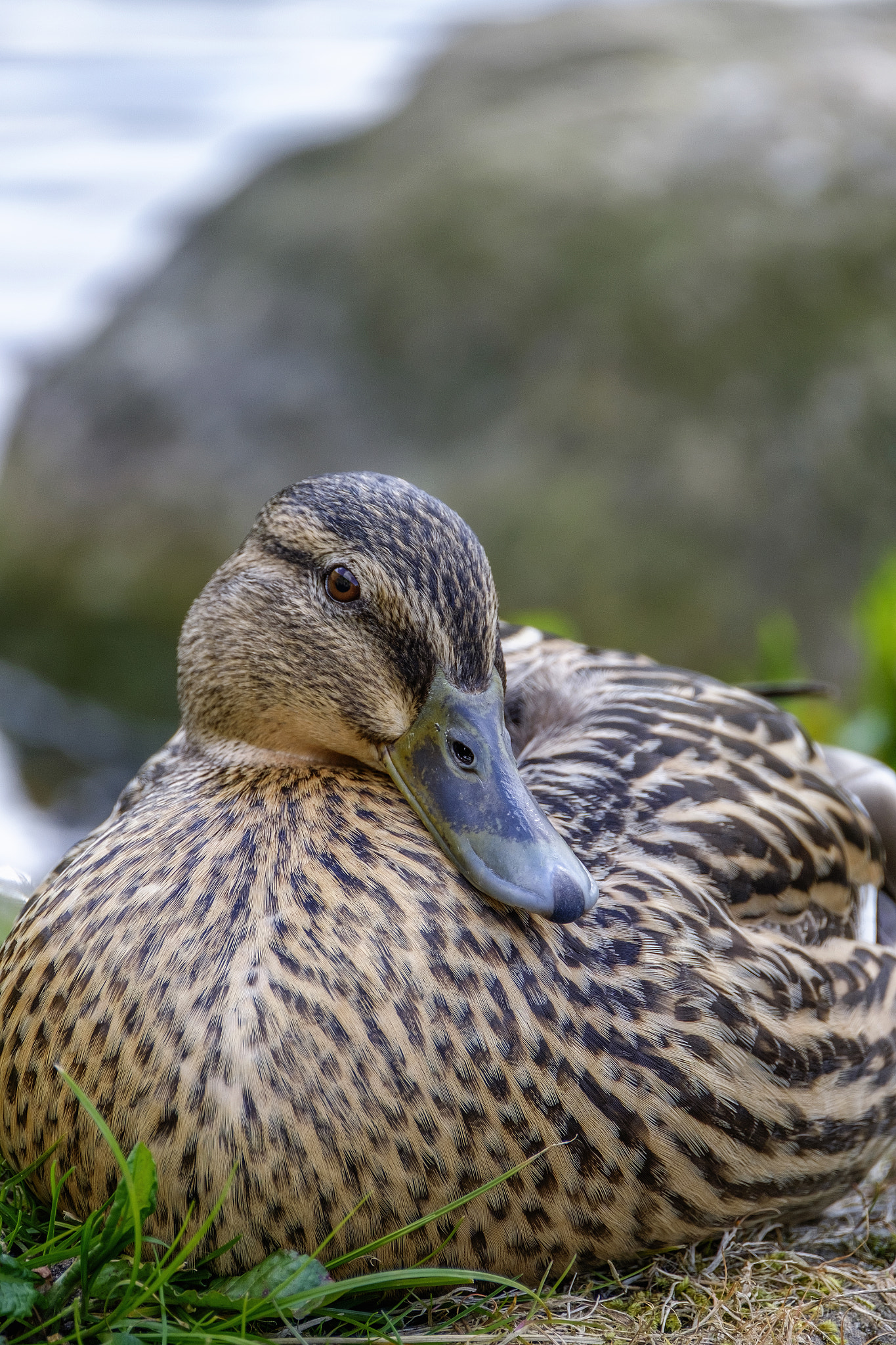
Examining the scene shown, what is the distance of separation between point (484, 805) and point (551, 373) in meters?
4.15

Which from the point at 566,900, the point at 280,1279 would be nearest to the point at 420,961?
the point at 566,900

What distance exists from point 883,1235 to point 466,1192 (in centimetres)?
92

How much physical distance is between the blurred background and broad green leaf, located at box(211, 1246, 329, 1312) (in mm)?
3290

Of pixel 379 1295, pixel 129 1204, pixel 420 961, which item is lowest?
pixel 379 1295

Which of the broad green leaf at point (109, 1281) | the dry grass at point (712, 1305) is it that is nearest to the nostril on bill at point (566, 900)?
the dry grass at point (712, 1305)

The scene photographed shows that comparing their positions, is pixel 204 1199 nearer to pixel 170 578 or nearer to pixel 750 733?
pixel 750 733

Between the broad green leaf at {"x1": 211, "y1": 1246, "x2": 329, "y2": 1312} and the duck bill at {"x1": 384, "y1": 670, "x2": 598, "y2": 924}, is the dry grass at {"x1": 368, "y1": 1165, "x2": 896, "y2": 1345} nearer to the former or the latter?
the broad green leaf at {"x1": 211, "y1": 1246, "x2": 329, "y2": 1312}

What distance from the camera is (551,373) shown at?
5.94 meters

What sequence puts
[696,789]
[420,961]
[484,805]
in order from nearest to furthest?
[420,961] < [484,805] < [696,789]

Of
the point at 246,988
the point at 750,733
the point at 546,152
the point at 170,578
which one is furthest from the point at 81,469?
the point at 246,988

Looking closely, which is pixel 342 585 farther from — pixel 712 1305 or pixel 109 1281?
pixel 712 1305

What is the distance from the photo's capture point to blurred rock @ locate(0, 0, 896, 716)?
5738 millimetres

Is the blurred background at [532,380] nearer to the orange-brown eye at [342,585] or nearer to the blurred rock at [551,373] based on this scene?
the blurred rock at [551,373]

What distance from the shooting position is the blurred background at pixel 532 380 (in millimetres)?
5734
